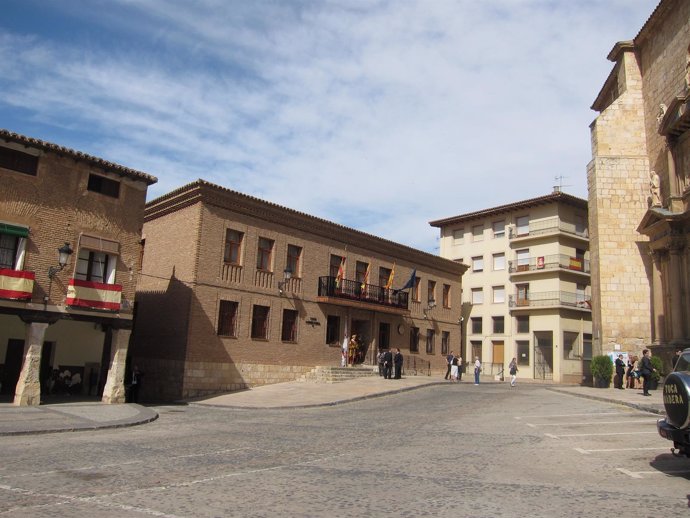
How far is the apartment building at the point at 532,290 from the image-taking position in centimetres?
4384

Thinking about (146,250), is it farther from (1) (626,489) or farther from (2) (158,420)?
(1) (626,489)

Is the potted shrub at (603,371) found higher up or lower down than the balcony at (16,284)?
lower down

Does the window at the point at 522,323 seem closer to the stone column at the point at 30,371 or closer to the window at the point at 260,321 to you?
the window at the point at 260,321

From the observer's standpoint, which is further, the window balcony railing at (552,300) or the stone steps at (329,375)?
the window balcony railing at (552,300)

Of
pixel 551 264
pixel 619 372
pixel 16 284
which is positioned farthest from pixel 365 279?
pixel 551 264

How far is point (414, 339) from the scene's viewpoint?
3447 cm

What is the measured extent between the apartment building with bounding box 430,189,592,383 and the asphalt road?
100ft

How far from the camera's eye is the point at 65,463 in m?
8.59

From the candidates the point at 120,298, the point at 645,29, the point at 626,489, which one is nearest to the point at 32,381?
the point at 120,298

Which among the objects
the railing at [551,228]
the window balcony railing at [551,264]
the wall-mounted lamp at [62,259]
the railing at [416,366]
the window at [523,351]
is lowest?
the railing at [416,366]

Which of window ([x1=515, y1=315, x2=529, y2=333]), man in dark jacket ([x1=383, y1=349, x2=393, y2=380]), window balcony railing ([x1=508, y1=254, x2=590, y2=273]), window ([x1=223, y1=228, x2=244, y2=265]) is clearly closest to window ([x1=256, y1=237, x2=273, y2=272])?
window ([x1=223, y1=228, x2=244, y2=265])

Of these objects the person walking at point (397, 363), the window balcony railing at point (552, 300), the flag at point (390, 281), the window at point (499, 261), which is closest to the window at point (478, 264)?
the window at point (499, 261)

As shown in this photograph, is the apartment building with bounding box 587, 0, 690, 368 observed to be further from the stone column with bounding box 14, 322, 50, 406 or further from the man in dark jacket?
the stone column with bounding box 14, 322, 50, 406

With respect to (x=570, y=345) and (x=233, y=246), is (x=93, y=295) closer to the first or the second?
(x=233, y=246)
